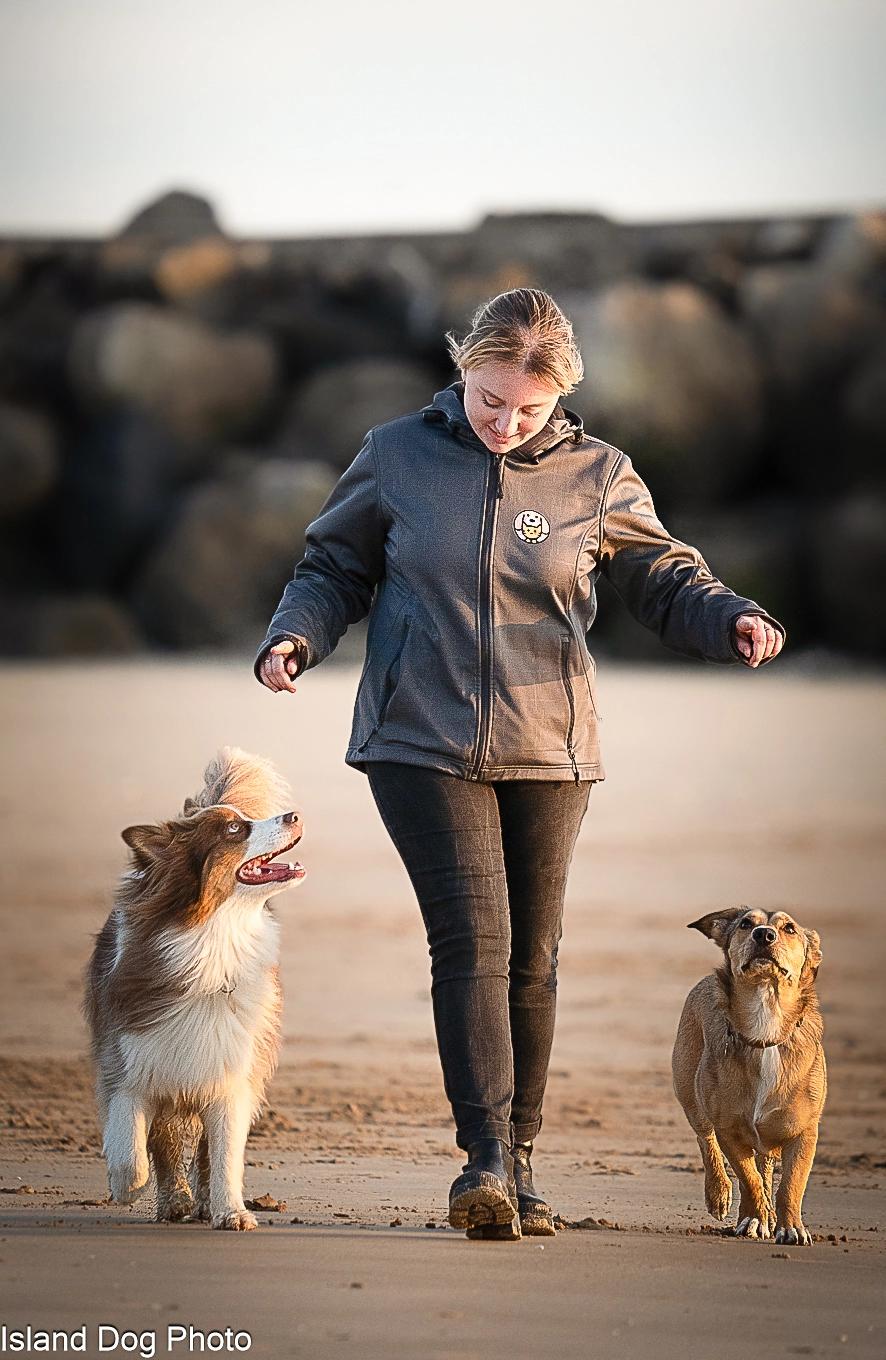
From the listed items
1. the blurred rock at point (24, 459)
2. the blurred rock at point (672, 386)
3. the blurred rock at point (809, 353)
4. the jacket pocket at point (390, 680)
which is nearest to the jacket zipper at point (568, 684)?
the jacket pocket at point (390, 680)

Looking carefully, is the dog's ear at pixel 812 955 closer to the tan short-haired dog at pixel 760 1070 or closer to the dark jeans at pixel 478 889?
the tan short-haired dog at pixel 760 1070

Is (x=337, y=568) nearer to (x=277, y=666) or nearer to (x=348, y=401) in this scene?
(x=277, y=666)

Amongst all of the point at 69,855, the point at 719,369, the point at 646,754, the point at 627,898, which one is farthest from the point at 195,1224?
the point at 719,369

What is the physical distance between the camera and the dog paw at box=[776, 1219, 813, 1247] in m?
4.08

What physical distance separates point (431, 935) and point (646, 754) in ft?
33.4

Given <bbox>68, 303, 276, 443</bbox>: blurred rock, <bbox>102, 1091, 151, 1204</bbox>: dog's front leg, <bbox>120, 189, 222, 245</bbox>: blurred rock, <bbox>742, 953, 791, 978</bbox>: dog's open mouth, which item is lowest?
<bbox>102, 1091, 151, 1204</bbox>: dog's front leg

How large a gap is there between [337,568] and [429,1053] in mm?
3369

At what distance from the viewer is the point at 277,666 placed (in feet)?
12.8

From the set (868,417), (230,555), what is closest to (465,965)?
(230,555)

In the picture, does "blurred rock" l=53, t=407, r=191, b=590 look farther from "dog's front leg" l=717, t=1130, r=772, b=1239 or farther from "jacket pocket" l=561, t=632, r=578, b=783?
"jacket pocket" l=561, t=632, r=578, b=783

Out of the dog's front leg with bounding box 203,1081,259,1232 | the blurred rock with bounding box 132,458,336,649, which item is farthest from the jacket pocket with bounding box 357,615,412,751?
the blurred rock with bounding box 132,458,336,649

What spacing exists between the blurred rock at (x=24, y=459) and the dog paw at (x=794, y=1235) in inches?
672

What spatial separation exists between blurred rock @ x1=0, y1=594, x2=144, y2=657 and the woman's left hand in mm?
15003

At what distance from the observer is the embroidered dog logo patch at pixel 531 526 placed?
3898 millimetres
